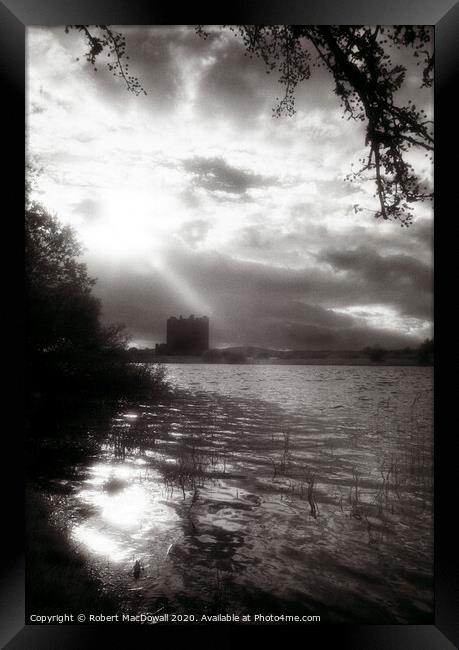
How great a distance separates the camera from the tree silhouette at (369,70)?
4.21m

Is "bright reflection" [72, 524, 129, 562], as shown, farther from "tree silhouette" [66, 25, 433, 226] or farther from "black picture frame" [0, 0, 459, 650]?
"tree silhouette" [66, 25, 433, 226]

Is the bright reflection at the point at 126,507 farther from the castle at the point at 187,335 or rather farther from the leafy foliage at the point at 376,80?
the leafy foliage at the point at 376,80

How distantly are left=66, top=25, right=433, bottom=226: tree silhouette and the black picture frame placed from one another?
694 mm

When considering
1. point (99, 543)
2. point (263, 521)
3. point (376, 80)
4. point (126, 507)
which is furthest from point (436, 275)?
point (126, 507)

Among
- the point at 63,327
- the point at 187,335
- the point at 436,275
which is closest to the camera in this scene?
the point at 436,275

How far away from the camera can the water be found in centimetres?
392

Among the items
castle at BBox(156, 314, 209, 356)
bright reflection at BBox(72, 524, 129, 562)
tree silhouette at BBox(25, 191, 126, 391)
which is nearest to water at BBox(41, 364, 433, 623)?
bright reflection at BBox(72, 524, 129, 562)

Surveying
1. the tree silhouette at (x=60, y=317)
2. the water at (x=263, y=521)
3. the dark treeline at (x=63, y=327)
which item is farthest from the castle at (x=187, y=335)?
the tree silhouette at (x=60, y=317)

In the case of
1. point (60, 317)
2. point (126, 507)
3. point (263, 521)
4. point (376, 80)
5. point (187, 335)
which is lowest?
point (263, 521)

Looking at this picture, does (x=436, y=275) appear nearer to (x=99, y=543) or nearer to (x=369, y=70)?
(x=369, y=70)

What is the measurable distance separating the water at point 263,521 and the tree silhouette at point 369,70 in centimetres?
225

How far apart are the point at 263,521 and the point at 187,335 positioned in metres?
3.44

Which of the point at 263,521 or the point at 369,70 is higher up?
the point at 369,70

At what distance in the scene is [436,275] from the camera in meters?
3.42
